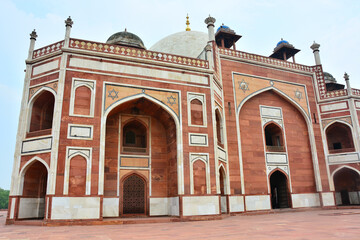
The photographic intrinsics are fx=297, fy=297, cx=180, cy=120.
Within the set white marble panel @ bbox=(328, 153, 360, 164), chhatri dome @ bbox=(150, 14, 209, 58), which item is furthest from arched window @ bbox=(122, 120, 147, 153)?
white marble panel @ bbox=(328, 153, 360, 164)

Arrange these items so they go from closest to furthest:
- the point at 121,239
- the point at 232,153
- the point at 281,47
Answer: the point at 121,239, the point at 232,153, the point at 281,47

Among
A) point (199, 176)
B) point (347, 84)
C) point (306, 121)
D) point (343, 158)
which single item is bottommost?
point (199, 176)

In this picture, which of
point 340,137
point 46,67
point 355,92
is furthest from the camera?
point 340,137

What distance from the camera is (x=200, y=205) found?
9.91 m

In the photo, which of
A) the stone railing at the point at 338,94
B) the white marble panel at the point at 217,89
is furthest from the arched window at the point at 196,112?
the stone railing at the point at 338,94

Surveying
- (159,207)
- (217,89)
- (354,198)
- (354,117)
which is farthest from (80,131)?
(354,198)

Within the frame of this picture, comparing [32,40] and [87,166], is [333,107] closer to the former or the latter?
[87,166]

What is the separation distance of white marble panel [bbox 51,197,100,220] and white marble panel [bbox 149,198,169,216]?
236 cm

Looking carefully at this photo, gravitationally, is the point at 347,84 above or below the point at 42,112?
above

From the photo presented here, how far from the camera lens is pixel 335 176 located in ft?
49.3

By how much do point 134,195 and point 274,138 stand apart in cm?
763

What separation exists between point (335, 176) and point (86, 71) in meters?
13.0

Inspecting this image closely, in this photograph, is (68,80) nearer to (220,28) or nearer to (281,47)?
(220,28)

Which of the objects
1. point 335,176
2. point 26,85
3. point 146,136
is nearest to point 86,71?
point 26,85
